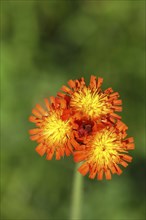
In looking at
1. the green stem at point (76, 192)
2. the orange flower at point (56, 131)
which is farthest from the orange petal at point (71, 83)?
the green stem at point (76, 192)

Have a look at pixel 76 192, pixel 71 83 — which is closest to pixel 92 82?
pixel 71 83

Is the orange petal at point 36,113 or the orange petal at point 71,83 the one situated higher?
the orange petal at point 71,83

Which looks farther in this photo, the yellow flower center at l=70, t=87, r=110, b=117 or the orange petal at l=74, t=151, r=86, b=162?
the yellow flower center at l=70, t=87, r=110, b=117

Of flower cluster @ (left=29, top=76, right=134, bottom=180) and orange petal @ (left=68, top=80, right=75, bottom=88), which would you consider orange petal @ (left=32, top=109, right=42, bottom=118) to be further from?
orange petal @ (left=68, top=80, right=75, bottom=88)

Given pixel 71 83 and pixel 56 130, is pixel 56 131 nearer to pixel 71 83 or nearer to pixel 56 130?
pixel 56 130

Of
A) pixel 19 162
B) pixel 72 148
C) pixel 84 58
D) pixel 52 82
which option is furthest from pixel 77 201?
pixel 84 58

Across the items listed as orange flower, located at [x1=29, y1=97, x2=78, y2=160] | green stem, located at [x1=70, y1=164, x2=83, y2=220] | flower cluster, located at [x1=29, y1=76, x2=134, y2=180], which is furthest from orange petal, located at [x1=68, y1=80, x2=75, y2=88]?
green stem, located at [x1=70, y1=164, x2=83, y2=220]

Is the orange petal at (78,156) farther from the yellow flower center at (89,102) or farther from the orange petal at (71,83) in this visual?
the orange petal at (71,83)

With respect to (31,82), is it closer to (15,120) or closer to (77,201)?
(15,120)
